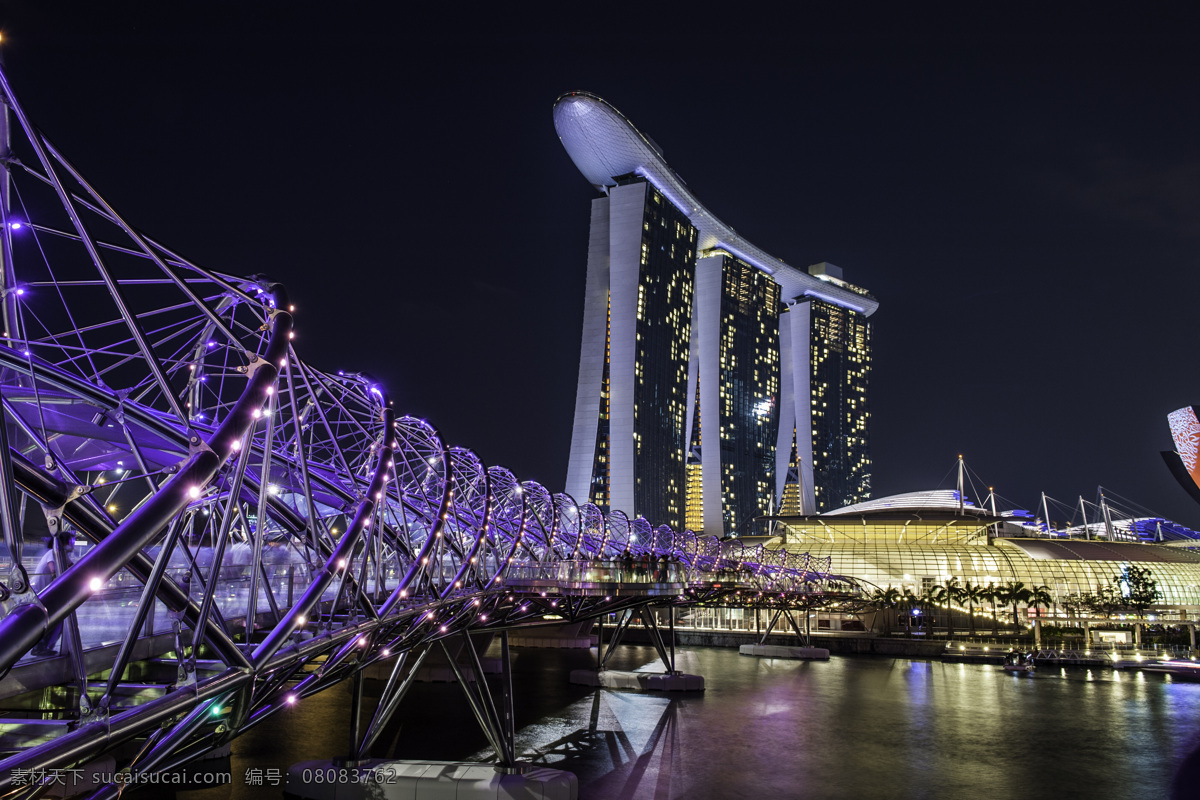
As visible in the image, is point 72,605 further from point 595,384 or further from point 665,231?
point 665,231

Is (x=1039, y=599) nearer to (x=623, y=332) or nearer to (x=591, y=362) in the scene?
(x=623, y=332)

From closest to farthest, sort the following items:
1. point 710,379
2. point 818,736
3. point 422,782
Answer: point 422,782, point 818,736, point 710,379

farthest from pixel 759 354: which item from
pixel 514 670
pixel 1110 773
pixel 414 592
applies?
pixel 414 592

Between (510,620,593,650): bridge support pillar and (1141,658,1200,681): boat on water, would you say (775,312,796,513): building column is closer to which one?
(510,620,593,650): bridge support pillar

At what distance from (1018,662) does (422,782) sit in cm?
5486

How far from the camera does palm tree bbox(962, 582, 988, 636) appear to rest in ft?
282

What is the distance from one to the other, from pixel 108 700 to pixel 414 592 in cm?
1326

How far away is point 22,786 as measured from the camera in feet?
23.8

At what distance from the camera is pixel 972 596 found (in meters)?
85.8

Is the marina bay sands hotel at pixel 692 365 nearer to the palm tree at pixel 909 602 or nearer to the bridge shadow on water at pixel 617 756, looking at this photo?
the palm tree at pixel 909 602

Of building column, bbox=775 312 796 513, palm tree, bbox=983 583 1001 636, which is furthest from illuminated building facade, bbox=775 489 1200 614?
building column, bbox=775 312 796 513

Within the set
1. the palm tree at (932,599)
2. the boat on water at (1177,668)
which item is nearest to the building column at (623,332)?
the palm tree at (932,599)

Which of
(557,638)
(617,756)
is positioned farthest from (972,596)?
(617,756)

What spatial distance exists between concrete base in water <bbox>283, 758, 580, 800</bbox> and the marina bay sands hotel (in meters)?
81.4
